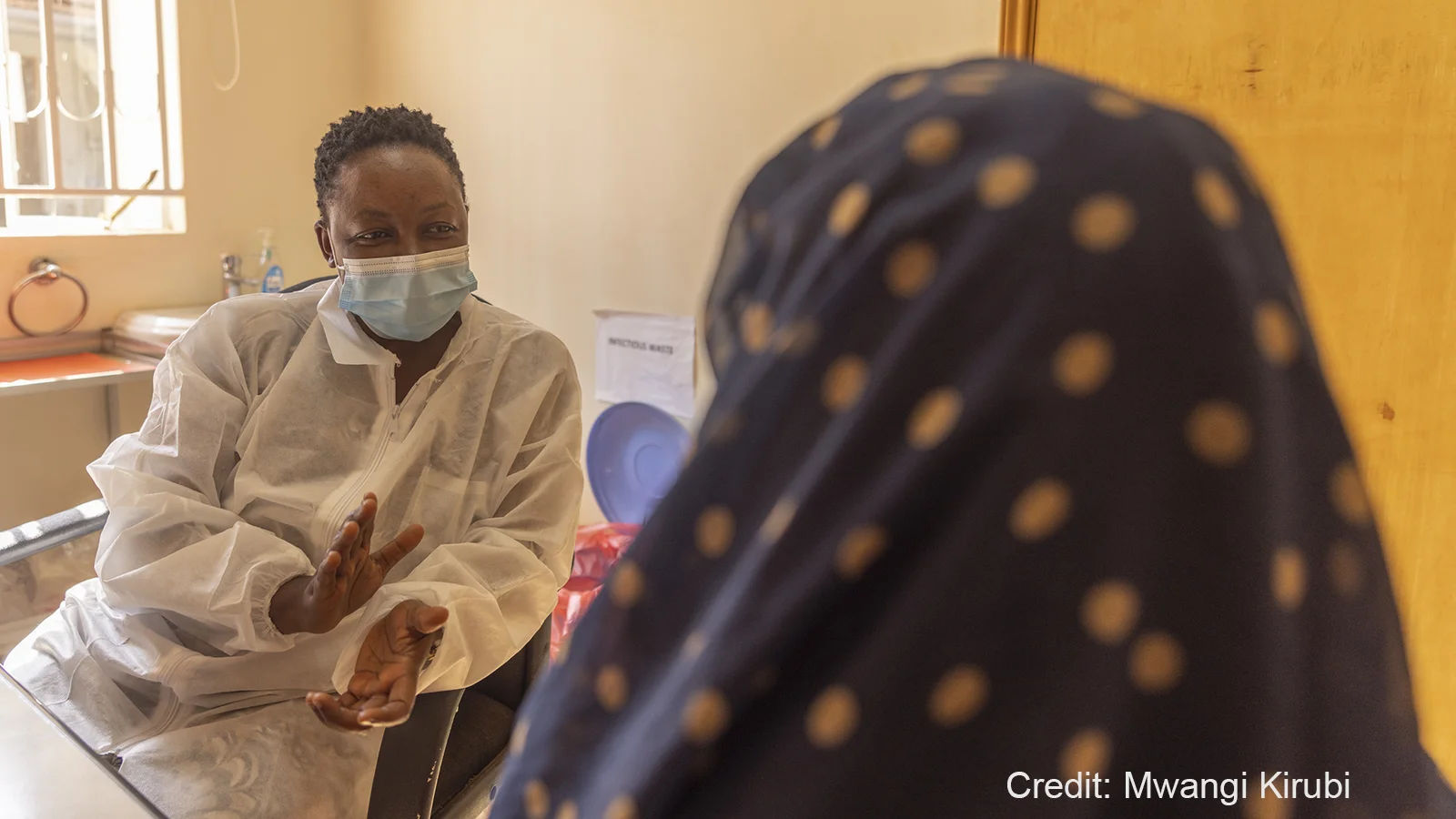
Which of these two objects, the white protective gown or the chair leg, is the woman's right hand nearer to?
the white protective gown

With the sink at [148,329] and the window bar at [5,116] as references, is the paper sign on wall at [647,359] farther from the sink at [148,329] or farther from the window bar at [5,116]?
the window bar at [5,116]

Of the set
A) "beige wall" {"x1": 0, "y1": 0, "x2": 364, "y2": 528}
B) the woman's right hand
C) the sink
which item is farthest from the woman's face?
"beige wall" {"x1": 0, "y1": 0, "x2": 364, "y2": 528}

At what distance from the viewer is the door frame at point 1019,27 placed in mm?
1863

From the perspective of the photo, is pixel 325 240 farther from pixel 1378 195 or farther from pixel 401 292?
pixel 1378 195

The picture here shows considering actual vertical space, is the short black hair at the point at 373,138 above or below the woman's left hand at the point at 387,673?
above

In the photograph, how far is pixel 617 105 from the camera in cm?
272

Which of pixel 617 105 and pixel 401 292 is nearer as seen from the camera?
pixel 401 292

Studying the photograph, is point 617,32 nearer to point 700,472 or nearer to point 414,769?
point 414,769

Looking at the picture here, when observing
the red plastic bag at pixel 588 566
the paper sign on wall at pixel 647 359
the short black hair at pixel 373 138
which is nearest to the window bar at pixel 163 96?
the paper sign on wall at pixel 647 359

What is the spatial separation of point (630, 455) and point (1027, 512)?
247cm

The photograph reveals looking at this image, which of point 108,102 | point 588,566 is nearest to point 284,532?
point 588,566

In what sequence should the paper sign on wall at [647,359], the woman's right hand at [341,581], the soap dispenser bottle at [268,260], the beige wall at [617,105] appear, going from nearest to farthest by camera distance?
the woman's right hand at [341,581] → the beige wall at [617,105] → the paper sign on wall at [647,359] → the soap dispenser bottle at [268,260]

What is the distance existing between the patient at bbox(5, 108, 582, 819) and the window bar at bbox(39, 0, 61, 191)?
179 cm

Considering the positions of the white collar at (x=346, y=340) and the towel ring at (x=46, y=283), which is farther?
the towel ring at (x=46, y=283)
